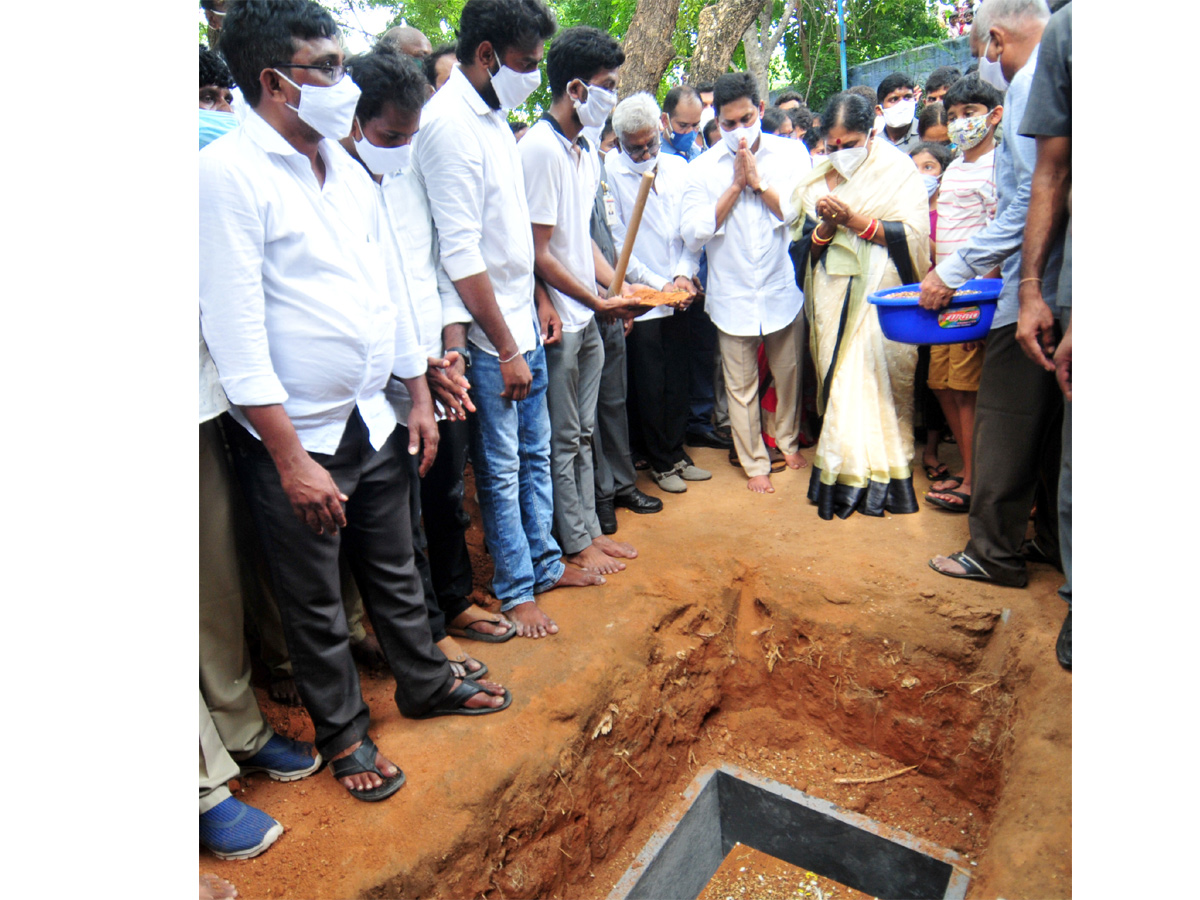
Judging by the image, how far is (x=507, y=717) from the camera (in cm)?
285

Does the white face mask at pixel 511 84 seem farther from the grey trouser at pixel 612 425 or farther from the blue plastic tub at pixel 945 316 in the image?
the blue plastic tub at pixel 945 316

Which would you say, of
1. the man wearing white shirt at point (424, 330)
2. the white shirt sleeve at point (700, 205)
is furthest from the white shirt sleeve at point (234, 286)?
the white shirt sleeve at point (700, 205)

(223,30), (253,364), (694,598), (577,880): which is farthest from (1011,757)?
(223,30)

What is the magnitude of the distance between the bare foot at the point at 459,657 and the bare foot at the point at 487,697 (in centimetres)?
9

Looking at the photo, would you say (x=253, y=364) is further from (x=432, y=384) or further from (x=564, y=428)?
(x=564, y=428)

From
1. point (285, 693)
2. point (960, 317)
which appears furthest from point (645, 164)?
point (285, 693)

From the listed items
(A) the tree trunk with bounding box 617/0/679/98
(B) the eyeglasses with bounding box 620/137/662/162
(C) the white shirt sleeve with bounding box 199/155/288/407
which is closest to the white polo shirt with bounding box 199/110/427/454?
(C) the white shirt sleeve with bounding box 199/155/288/407

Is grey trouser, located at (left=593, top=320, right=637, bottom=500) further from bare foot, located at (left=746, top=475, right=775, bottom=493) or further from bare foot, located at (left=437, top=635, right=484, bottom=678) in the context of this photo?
bare foot, located at (left=437, top=635, right=484, bottom=678)

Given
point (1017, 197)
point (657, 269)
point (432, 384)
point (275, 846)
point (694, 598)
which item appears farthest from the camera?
point (657, 269)

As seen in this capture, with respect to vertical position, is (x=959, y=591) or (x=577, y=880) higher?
(x=959, y=591)

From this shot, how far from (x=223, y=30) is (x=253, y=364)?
84cm

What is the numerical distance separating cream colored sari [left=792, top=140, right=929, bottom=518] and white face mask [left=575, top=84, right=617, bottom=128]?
1498mm

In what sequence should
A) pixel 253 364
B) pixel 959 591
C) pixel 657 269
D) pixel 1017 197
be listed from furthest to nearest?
pixel 657 269
pixel 959 591
pixel 1017 197
pixel 253 364

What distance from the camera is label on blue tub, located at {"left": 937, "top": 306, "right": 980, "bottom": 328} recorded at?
3.33m
